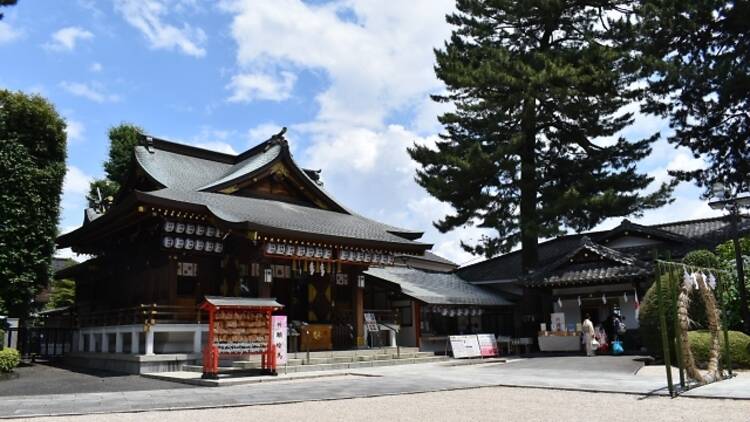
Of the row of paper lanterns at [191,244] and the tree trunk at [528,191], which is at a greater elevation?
the tree trunk at [528,191]

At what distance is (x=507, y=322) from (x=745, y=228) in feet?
35.9

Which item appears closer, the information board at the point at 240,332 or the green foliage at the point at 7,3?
the green foliage at the point at 7,3

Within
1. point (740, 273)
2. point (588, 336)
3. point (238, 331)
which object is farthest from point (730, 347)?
point (238, 331)

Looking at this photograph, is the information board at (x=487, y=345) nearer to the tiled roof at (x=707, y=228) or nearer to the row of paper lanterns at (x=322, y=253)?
the row of paper lanterns at (x=322, y=253)

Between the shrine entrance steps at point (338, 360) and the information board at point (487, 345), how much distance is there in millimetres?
1806

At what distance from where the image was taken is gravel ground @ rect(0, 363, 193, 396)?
44.0 feet

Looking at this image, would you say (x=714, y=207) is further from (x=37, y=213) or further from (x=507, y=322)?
(x=37, y=213)

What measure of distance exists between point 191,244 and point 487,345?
11624 millimetres

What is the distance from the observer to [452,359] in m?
21.9

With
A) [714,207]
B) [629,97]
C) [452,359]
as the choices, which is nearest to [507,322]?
[452,359]

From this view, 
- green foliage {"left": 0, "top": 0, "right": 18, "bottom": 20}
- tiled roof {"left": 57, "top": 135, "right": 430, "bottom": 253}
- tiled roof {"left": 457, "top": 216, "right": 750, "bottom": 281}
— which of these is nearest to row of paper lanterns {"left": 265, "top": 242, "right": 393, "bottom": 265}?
A: tiled roof {"left": 57, "top": 135, "right": 430, "bottom": 253}

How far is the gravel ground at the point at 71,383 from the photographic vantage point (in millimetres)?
13398

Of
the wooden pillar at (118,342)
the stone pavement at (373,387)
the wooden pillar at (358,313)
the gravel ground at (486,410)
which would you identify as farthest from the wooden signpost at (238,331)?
the wooden pillar at (358,313)

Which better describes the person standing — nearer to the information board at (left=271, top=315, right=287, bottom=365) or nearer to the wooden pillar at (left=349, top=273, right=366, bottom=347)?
the wooden pillar at (left=349, top=273, right=366, bottom=347)
